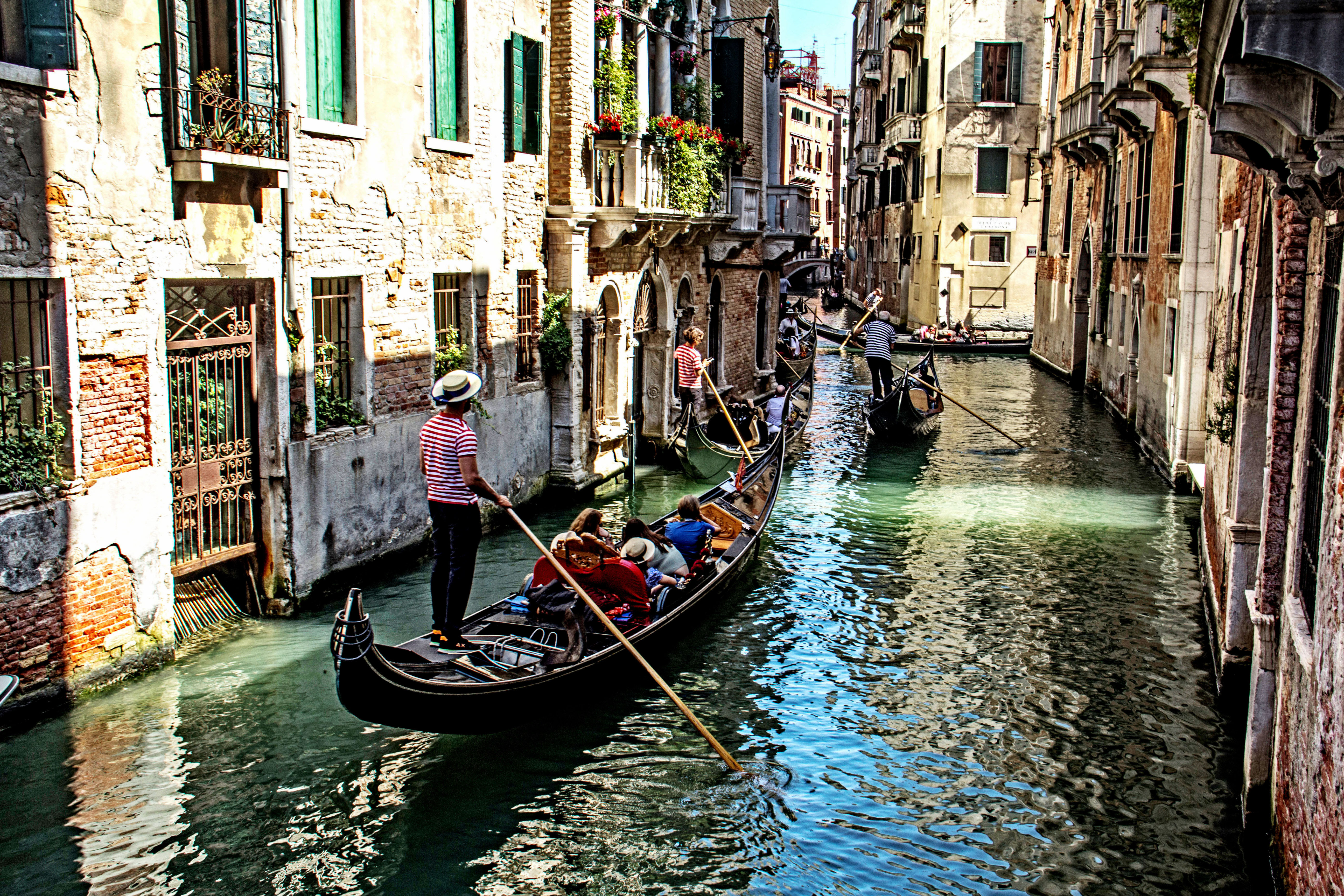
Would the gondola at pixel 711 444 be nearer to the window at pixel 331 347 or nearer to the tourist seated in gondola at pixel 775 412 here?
A: the tourist seated in gondola at pixel 775 412

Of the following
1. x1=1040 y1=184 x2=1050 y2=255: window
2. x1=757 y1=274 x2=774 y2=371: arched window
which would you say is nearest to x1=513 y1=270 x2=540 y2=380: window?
x1=757 y1=274 x2=774 y2=371: arched window

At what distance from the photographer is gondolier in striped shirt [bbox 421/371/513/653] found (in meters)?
6.27

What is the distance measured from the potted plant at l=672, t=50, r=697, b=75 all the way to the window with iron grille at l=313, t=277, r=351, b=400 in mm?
7160

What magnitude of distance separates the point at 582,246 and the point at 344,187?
3724 millimetres

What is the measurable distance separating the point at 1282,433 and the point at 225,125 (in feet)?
18.7

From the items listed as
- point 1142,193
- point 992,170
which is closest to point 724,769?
point 1142,193

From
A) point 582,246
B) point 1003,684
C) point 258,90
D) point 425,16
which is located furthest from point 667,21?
point 1003,684

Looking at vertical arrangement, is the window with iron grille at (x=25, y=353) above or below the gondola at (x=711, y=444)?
above

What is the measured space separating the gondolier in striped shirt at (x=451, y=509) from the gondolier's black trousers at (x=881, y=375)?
11.5 m


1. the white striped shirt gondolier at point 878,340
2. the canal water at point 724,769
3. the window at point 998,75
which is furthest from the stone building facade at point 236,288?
the window at point 998,75

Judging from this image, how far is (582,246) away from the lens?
11711 mm

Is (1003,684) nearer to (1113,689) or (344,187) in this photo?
(1113,689)

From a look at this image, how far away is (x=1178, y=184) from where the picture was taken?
13812 millimetres

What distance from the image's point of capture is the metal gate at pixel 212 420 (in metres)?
7.16
